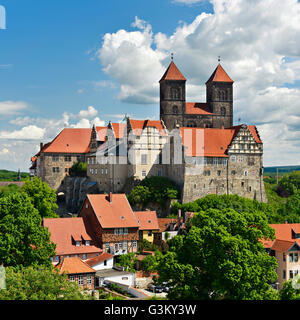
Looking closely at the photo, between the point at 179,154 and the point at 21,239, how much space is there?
32.5 m

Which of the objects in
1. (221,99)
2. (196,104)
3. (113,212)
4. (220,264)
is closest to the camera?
(220,264)

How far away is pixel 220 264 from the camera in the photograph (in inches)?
979

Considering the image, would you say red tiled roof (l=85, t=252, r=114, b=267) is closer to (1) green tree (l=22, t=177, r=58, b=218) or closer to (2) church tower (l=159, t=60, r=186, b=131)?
(1) green tree (l=22, t=177, r=58, b=218)

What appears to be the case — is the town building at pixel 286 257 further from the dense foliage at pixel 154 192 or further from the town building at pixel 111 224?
the dense foliage at pixel 154 192

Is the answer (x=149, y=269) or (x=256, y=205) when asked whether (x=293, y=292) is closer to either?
(x=149, y=269)

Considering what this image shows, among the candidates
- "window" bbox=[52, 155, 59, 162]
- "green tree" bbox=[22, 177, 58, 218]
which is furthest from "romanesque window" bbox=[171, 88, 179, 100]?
"green tree" bbox=[22, 177, 58, 218]

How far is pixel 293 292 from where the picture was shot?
24797 millimetres

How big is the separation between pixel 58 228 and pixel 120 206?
8.33 meters

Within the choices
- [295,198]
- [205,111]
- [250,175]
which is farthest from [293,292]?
[205,111]

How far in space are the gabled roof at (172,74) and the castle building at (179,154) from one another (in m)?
0.18

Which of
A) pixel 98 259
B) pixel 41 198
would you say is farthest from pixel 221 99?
pixel 98 259

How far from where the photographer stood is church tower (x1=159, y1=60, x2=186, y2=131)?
7712 cm

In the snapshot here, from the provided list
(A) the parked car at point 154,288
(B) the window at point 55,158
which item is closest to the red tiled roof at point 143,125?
(B) the window at point 55,158

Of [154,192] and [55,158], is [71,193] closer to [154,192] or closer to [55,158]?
[55,158]
